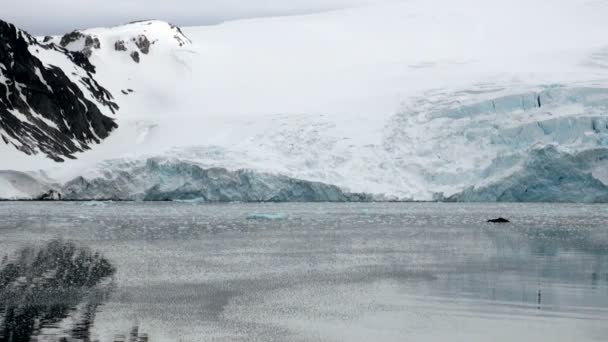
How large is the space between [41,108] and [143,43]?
16718 millimetres

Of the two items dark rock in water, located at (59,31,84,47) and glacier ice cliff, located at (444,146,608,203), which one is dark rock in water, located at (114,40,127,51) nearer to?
dark rock in water, located at (59,31,84,47)

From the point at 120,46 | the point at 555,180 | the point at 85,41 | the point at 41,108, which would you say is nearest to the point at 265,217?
the point at 555,180

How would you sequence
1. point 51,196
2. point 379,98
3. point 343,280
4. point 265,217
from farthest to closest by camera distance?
point 379,98, point 51,196, point 265,217, point 343,280

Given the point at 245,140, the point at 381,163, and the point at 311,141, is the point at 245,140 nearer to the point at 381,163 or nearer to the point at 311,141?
the point at 311,141

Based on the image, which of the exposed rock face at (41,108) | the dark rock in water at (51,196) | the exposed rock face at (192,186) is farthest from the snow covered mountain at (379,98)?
the exposed rock face at (41,108)

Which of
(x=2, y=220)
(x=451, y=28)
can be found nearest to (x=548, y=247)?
(x=2, y=220)

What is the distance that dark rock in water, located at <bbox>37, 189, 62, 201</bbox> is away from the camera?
5436cm

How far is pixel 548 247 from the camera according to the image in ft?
80.0

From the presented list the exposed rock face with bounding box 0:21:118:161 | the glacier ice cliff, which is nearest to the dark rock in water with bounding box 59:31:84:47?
the exposed rock face with bounding box 0:21:118:161

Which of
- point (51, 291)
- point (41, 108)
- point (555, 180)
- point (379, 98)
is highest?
point (379, 98)

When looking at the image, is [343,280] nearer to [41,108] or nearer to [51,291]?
[51,291]

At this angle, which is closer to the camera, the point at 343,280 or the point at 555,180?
the point at 343,280

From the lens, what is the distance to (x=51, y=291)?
15023mm

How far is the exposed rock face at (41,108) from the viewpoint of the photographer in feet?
206
